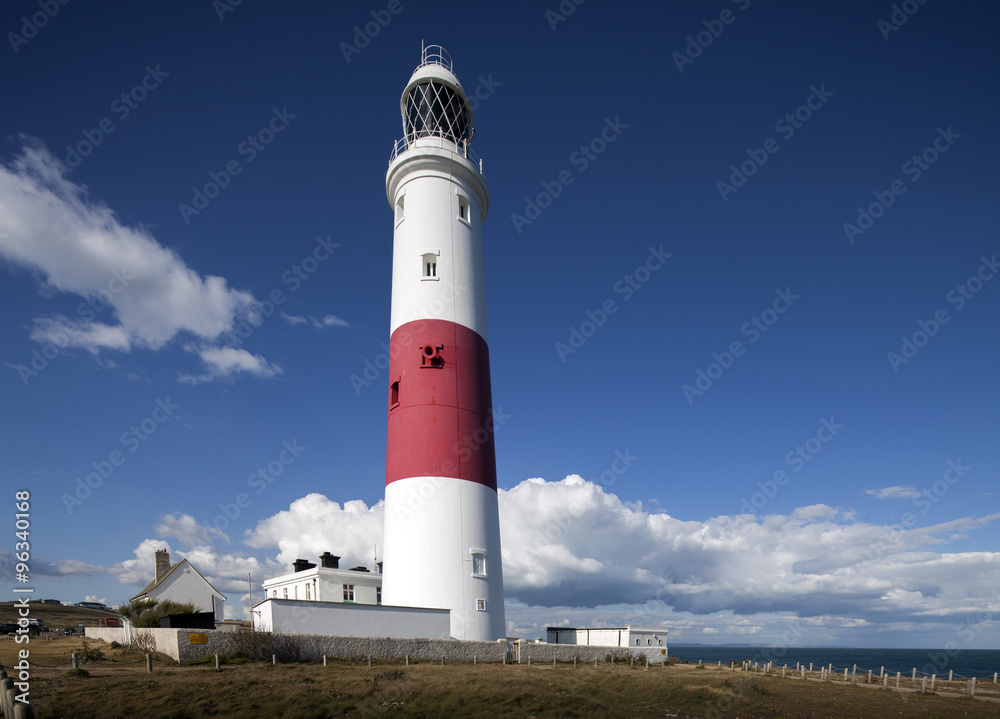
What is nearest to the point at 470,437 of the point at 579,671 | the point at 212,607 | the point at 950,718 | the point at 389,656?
the point at 389,656

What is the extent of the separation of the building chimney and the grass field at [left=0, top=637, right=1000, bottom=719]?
15.7 meters

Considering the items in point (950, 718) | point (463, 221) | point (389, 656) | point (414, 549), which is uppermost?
point (463, 221)

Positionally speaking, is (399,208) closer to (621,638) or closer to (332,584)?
(332,584)

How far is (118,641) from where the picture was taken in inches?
1106

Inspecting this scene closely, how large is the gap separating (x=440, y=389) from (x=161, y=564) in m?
27.8

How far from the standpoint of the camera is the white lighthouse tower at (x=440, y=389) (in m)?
23.5

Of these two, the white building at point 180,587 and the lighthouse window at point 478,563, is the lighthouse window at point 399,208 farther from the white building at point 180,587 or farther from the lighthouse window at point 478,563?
the white building at point 180,587

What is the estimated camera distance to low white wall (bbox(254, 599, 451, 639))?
21453mm

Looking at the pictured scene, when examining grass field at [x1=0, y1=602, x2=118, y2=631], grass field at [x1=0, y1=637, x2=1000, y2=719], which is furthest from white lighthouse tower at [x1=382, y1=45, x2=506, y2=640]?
grass field at [x1=0, y1=602, x2=118, y2=631]

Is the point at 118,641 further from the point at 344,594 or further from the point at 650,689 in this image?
the point at 650,689

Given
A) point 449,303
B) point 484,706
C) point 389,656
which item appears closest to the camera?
point 484,706

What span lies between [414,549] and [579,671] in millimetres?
7988

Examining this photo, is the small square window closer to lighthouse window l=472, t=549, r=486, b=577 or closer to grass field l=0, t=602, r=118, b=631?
lighthouse window l=472, t=549, r=486, b=577

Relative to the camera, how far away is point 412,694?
17094 millimetres
